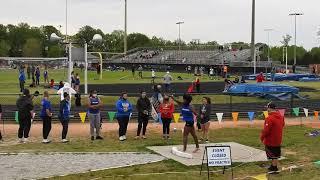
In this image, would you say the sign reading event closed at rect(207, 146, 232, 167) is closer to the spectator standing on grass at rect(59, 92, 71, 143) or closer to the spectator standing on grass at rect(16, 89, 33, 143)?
the spectator standing on grass at rect(59, 92, 71, 143)

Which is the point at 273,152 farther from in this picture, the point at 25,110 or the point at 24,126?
the point at 24,126

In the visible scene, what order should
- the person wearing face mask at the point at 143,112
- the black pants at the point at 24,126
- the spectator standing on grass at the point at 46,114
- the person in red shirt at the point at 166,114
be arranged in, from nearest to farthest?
the spectator standing on grass at the point at 46,114
the black pants at the point at 24,126
the person in red shirt at the point at 166,114
the person wearing face mask at the point at 143,112

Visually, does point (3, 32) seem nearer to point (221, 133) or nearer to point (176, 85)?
point (176, 85)

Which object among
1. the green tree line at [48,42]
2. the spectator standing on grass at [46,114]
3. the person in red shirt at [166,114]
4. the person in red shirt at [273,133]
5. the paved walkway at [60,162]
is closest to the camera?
the person in red shirt at [273,133]

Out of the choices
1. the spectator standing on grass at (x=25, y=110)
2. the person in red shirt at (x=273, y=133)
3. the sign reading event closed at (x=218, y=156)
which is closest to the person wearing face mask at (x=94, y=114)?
the spectator standing on grass at (x=25, y=110)

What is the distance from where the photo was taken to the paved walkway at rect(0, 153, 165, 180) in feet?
42.3

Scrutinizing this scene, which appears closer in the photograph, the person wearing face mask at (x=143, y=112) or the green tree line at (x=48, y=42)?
the person wearing face mask at (x=143, y=112)

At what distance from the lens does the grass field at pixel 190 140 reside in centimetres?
1251

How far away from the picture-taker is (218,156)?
1134 centimetres

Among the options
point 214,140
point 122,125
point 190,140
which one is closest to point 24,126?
point 122,125

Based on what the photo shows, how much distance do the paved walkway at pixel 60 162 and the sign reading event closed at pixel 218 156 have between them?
10.5ft

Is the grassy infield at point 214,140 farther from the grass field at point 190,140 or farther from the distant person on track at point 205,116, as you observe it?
the distant person on track at point 205,116

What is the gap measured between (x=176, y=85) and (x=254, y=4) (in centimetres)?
2335

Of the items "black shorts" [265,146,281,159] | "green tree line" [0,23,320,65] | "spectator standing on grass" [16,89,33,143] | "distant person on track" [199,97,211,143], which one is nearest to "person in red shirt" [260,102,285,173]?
"black shorts" [265,146,281,159]
